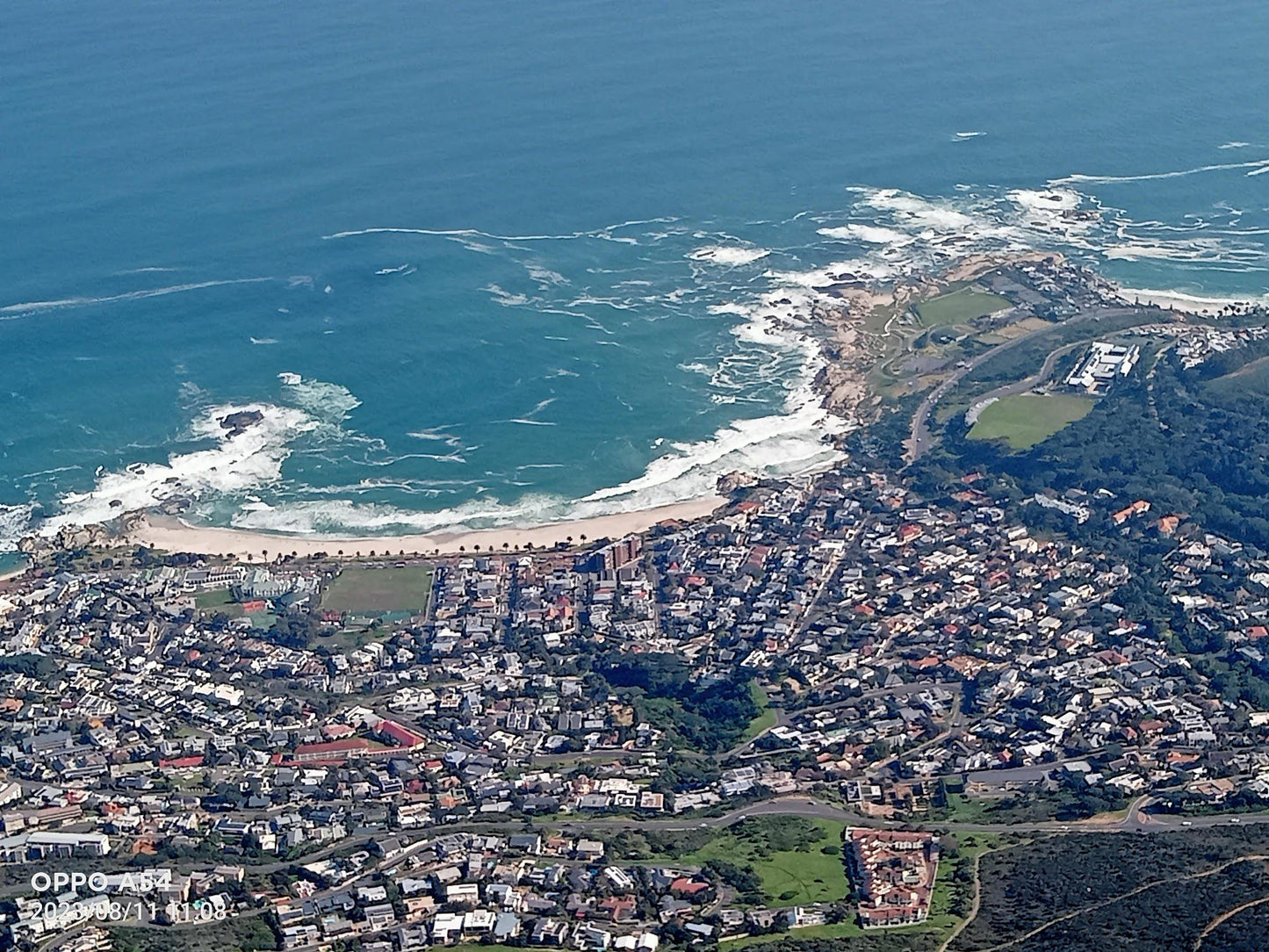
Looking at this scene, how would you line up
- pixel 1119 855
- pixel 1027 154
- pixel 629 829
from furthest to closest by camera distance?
pixel 1027 154 → pixel 629 829 → pixel 1119 855

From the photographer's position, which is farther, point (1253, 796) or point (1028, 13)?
point (1028, 13)

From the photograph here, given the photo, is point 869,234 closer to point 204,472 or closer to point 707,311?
point 707,311

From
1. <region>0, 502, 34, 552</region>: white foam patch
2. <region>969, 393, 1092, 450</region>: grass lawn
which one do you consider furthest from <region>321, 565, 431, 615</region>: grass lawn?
<region>969, 393, 1092, 450</region>: grass lawn

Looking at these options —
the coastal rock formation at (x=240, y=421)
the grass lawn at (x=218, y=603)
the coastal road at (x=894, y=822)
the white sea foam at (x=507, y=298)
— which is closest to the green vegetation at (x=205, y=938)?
the coastal road at (x=894, y=822)

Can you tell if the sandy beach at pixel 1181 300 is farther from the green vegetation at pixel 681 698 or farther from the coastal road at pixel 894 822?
the coastal road at pixel 894 822

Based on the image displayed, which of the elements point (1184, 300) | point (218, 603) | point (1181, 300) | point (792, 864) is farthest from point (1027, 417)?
point (218, 603)

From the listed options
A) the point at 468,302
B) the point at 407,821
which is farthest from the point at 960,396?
the point at 407,821

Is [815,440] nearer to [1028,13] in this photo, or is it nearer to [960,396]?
A: [960,396]

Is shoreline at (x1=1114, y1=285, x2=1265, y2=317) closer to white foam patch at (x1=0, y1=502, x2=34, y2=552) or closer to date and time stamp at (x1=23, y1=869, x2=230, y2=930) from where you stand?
white foam patch at (x1=0, y1=502, x2=34, y2=552)
